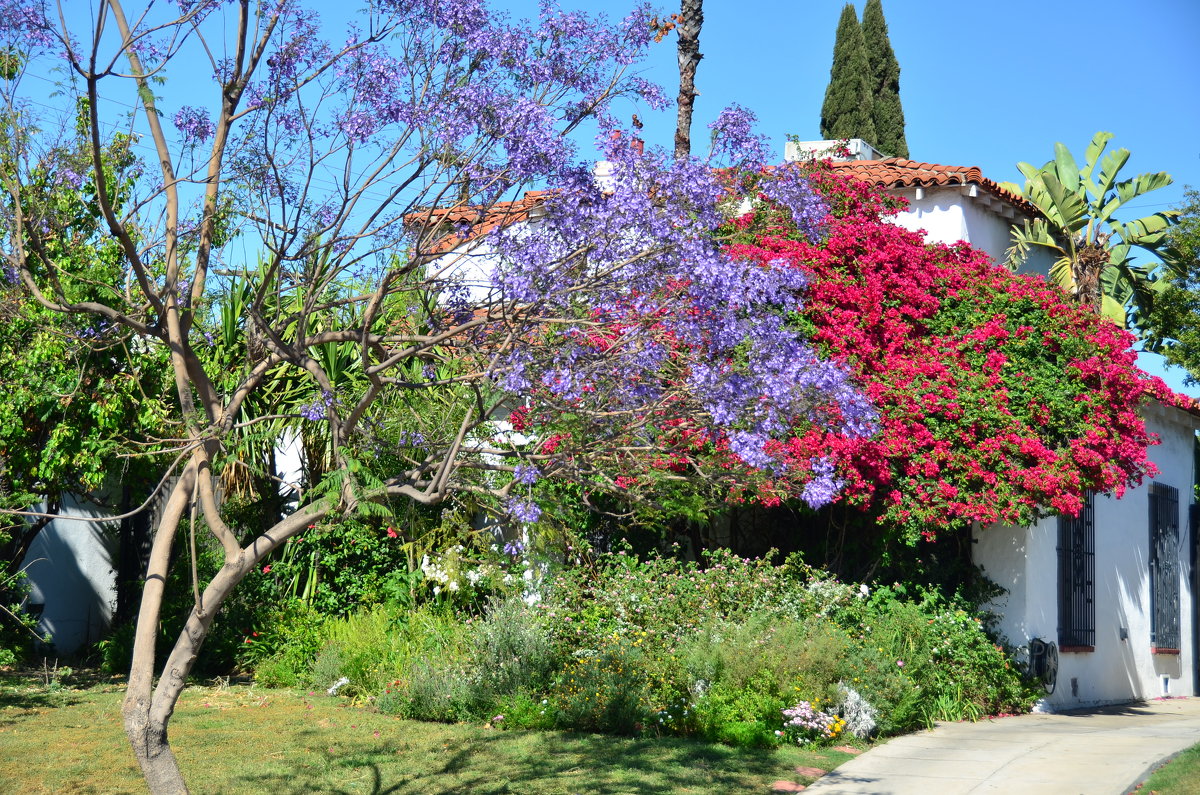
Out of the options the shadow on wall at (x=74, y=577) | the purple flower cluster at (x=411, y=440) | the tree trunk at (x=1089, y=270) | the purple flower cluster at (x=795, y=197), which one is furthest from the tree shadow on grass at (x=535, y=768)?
the tree trunk at (x=1089, y=270)

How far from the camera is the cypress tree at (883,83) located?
29031 millimetres

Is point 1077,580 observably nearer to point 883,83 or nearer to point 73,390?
point 73,390

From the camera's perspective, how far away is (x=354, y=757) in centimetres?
846

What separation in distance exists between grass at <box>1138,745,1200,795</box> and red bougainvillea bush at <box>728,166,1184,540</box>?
2.75 m

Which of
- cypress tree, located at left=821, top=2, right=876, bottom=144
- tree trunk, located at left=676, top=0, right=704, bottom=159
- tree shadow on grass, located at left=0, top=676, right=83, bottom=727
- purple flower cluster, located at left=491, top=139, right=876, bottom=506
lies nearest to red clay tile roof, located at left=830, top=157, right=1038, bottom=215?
tree trunk, located at left=676, top=0, right=704, bottom=159

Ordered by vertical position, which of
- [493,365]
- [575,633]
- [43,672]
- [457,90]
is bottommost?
[43,672]

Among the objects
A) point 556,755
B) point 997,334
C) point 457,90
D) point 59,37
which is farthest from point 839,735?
point 59,37

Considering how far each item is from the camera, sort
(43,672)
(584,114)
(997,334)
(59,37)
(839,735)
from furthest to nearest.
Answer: (43,672), (997,334), (839,735), (584,114), (59,37)

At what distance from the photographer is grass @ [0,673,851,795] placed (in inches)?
299

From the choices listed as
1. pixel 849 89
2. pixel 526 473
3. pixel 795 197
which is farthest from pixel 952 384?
pixel 849 89

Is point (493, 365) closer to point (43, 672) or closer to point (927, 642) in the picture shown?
point (927, 642)

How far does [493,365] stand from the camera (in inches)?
216

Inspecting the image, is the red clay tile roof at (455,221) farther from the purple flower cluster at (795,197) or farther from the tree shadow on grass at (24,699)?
the tree shadow on grass at (24,699)

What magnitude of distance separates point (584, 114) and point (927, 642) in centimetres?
686
